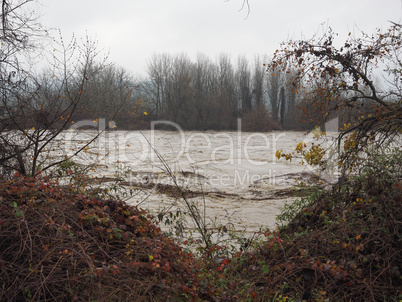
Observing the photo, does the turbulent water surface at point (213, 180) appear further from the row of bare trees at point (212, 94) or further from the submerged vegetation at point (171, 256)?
the row of bare trees at point (212, 94)

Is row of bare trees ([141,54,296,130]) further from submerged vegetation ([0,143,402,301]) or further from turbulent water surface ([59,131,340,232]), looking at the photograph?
submerged vegetation ([0,143,402,301])

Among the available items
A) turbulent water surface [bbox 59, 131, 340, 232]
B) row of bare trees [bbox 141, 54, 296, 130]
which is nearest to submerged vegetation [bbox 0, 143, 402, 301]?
turbulent water surface [bbox 59, 131, 340, 232]

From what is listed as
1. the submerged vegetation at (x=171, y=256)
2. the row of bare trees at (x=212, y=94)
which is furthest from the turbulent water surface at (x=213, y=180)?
the row of bare trees at (x=212, y=94)

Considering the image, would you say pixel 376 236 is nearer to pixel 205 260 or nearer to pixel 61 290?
pixel 205 260

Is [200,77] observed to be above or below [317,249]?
above

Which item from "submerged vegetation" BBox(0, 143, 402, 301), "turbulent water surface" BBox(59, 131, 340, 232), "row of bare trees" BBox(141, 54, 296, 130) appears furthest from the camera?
"row of bare trees" BBox(141, 54, 296, 130)

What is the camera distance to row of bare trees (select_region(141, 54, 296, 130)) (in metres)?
42.3

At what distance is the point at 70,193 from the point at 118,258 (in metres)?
1.61

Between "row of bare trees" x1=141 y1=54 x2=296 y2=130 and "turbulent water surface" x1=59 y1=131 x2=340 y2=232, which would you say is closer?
"turbulent water surface" x1=59 y1=131 x2=340 y2=232

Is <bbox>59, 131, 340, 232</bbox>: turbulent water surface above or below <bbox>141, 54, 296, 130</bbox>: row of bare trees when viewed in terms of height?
below

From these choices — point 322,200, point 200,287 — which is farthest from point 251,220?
point 200,287

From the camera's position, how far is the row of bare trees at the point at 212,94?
42344mm

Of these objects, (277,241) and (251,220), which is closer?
(277,241)

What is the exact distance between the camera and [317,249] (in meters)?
4.36
